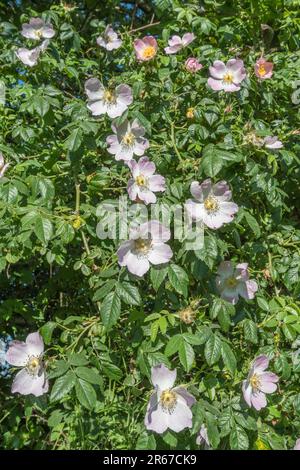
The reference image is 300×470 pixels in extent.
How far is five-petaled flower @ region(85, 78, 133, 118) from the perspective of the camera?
164 centimetres

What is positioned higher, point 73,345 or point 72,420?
point 73,345

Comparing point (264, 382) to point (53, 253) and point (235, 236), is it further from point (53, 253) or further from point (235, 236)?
point (53, 253)

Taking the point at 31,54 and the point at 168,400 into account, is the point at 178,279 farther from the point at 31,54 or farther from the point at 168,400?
the point at 31,54

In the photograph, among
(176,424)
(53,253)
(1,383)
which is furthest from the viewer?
(1,383)

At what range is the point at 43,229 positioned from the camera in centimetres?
141

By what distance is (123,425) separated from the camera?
5.54ft

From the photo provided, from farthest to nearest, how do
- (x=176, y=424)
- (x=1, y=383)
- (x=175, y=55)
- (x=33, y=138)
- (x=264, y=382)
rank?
(x=1, y=383)
(x=175, y=55)
(x=33, y=138)
(x=264, y=382)
(x=176, y=424)

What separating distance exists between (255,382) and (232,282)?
26 centimetres

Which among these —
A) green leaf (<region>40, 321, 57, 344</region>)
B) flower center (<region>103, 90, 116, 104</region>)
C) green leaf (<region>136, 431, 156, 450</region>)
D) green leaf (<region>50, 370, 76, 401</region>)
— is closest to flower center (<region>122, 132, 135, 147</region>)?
flower center (<region>103, 90, 116, 104</region>)

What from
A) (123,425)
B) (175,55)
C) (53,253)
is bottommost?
(123,425)

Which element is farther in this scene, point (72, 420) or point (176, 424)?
point (72, 420)

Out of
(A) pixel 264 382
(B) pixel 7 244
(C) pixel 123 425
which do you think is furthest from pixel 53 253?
(A) pixel 264 382

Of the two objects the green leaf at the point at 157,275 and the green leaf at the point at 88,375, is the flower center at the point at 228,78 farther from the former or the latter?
the green leaf at the point at 88,375

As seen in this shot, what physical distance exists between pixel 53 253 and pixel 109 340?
291 mm
